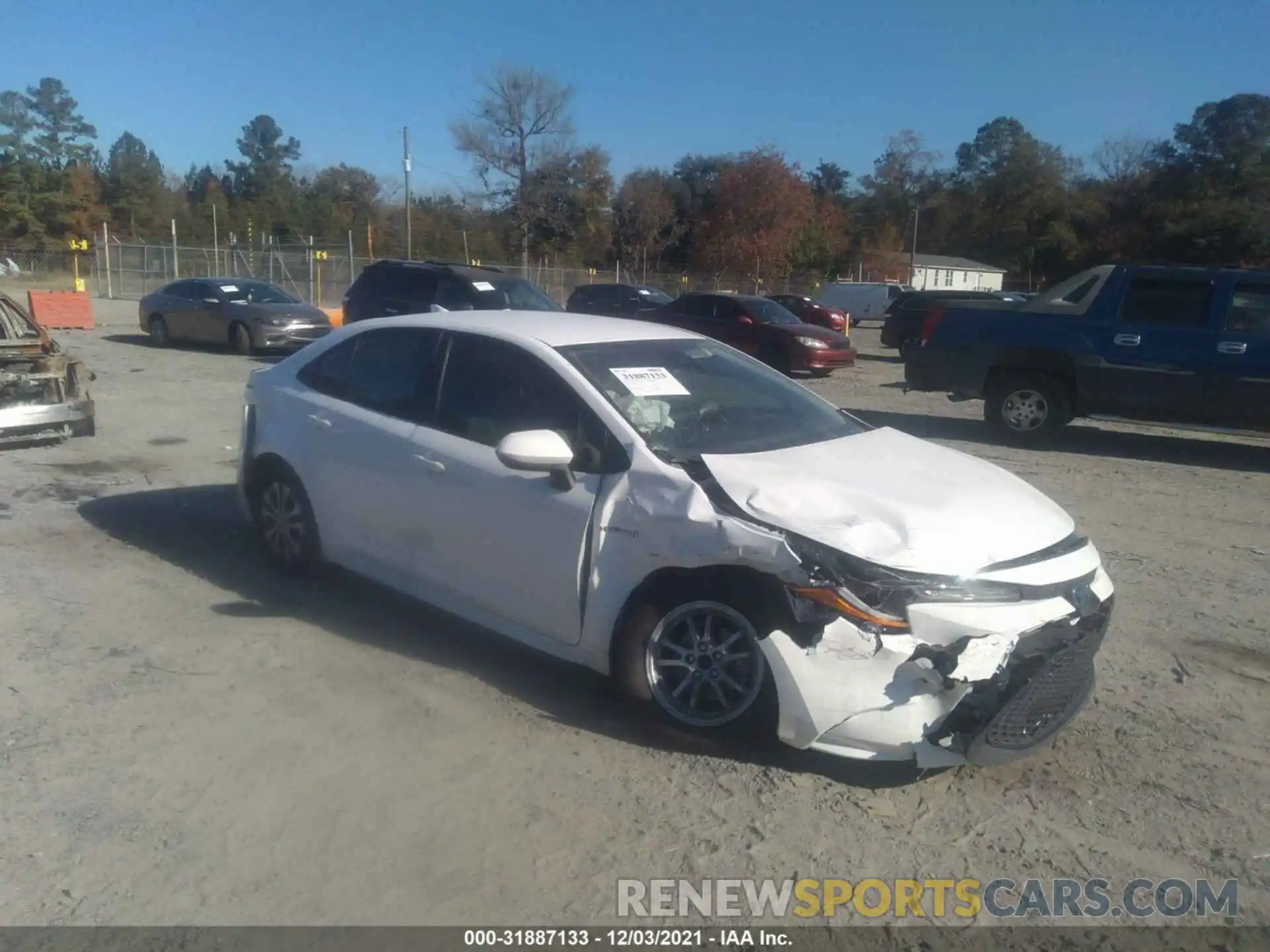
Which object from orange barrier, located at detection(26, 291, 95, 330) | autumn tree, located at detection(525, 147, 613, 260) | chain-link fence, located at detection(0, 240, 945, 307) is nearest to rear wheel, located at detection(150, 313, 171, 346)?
orange barrier, located at detection(26, 291, 95, 330)

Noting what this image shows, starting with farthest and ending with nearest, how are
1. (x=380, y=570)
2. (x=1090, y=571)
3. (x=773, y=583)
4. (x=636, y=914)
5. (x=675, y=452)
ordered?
(x=380, y=570), (x=675, y=452), (x=1090, y=571), (x=773, y=583), (x=636, y=914)

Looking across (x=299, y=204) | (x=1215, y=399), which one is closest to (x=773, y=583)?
(x=1215, y=399)

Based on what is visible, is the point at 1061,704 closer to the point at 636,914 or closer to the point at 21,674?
the point at 636,914

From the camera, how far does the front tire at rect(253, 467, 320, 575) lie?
5.92m

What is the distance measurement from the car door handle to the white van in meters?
40.0

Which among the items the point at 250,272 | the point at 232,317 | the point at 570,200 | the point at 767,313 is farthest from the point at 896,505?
the point at 570,200

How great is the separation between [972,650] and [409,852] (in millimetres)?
1967

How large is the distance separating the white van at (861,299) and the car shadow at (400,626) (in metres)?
38.5

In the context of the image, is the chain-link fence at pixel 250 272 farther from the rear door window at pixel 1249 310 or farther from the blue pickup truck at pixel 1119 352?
the rear door window at pixel 1249 310

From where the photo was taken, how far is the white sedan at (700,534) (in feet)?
12.2

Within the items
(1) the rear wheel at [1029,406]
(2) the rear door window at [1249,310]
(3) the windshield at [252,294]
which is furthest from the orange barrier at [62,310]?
(2) the rear door window at [1249,310]

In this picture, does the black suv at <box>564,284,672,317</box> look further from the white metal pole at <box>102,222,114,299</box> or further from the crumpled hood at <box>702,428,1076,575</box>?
the white metal pole at <box>102,222,114,299</box>

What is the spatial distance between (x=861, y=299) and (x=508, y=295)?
3101 centimetres

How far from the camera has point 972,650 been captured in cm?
366
